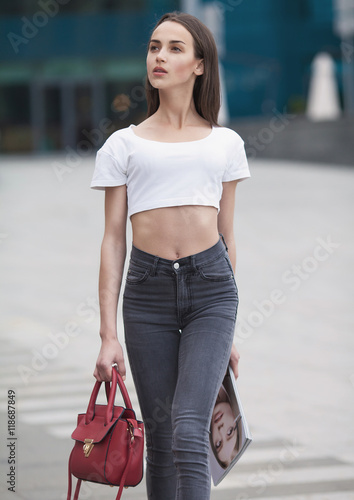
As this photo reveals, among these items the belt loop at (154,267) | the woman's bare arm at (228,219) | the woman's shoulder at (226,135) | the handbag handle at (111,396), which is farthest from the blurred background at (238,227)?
the handbag handle at (111,396)

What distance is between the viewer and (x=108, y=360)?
2.89 m

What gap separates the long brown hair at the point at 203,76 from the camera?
3.02 metres

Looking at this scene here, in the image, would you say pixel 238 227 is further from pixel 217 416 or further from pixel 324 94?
pixel 324 94

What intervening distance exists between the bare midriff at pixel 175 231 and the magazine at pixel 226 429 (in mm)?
484

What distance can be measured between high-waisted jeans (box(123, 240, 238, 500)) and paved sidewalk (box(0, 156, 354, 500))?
4.20 feet

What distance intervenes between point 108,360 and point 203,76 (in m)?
1.01

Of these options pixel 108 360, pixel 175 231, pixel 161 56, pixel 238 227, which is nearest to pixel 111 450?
pixel 108 360

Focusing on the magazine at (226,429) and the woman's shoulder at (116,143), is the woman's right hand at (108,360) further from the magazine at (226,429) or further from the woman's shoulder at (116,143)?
the woman's shoulder at (116,143)

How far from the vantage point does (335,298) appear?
28.5 feet

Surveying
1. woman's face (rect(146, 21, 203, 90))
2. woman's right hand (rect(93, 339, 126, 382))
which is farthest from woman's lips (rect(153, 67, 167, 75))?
woman's right hand (rect(93, 339, 126, 382))

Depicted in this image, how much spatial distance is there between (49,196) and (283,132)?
7.96 m

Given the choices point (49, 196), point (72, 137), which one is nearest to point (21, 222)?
point (49, 196)

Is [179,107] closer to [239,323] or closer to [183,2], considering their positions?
[239,323]

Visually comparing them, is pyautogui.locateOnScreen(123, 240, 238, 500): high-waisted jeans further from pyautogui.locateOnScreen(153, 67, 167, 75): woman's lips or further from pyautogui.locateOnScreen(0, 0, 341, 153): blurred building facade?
pyautogui.locateOnScreen(0, 0, 341, 153): blurred building facade
